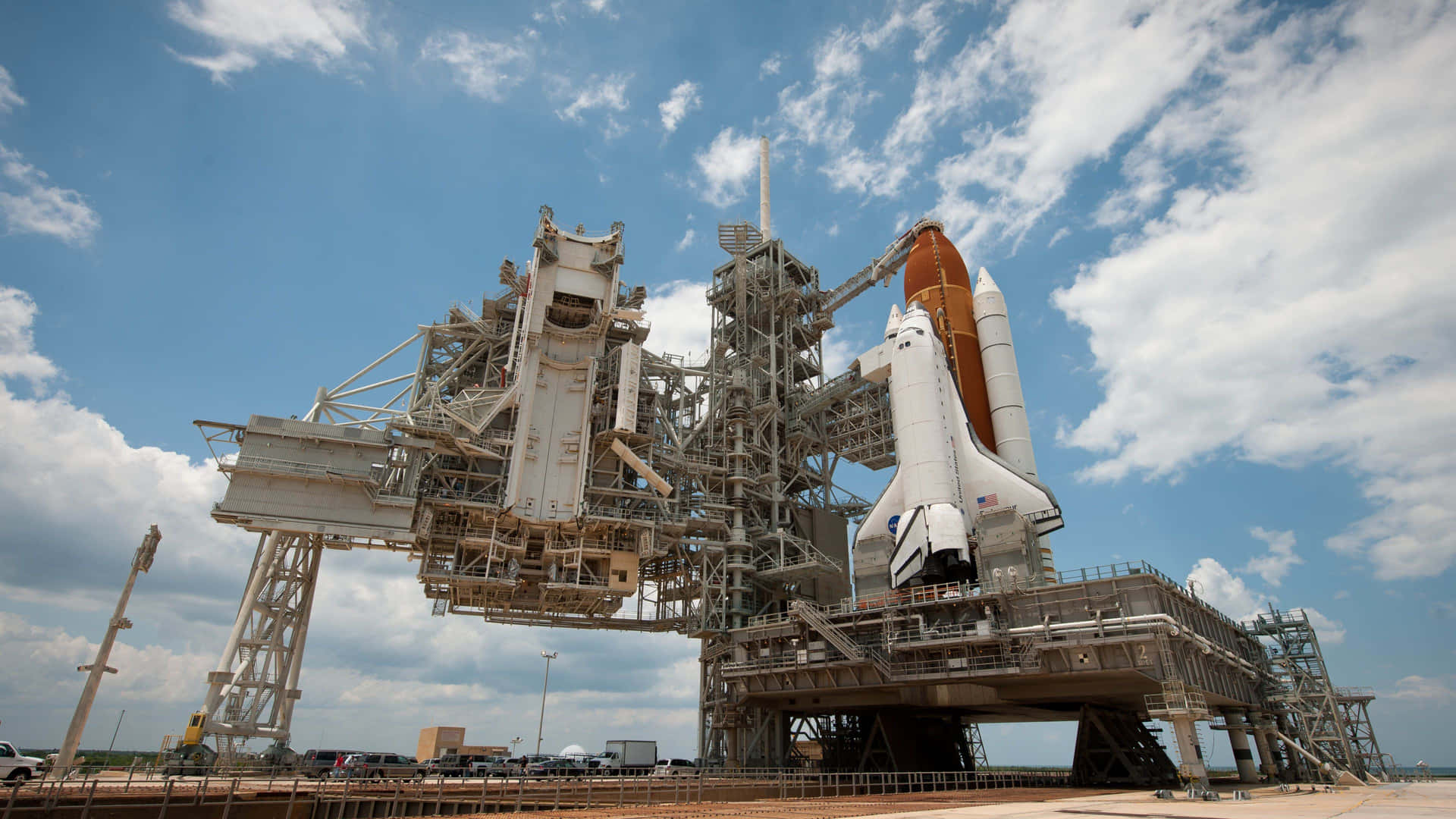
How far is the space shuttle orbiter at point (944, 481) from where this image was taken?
31.9 meters

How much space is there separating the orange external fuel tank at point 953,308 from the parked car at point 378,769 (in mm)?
27826

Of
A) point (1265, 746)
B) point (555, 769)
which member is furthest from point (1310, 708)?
point (555, 769)

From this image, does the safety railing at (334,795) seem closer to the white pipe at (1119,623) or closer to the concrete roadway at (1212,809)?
the concrete roadway at (1212,809)

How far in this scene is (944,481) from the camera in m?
33.7

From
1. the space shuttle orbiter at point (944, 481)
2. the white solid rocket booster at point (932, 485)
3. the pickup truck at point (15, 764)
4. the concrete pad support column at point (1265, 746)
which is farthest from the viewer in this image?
the concrete pad support column at point (1265, 746)

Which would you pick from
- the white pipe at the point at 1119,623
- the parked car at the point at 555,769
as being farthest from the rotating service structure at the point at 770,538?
the parked car at the point at 555,769

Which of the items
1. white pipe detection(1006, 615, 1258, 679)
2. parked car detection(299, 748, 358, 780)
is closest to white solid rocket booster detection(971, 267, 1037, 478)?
white pipe detection(1006, 615, 1258, 679)

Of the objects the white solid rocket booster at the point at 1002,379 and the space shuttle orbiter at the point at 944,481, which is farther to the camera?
the white solid rocket booster at the point at 1002,379

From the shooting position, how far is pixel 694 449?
140 ft

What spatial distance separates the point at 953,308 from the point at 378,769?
110 ft

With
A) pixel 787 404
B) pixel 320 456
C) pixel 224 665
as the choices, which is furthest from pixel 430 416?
pixel 787 404

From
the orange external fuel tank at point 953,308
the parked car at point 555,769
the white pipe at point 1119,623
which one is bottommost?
the parked car at point 555,769

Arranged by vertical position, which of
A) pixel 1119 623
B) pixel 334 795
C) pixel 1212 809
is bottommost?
pixel 334 795

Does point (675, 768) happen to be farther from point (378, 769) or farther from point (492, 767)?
point (378, 769)
